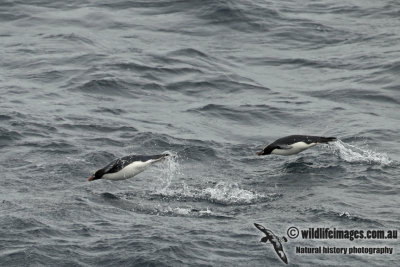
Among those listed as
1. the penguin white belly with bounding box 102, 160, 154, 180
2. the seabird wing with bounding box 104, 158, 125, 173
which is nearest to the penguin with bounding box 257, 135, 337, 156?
the penguin white belly with bounding box 102, 160, 154, 180

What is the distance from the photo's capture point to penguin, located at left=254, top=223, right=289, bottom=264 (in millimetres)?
13943

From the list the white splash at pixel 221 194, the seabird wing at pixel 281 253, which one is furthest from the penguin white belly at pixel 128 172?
the seabird wing at pixel 281 253

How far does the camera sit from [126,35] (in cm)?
3062

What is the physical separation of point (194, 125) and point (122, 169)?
5431 mm

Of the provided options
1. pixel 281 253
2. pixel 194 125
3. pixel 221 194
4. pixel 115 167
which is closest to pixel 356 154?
pixel 221 194

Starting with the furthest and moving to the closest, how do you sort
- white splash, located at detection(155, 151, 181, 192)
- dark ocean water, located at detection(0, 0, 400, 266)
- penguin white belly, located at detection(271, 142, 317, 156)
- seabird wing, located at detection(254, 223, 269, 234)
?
penguin white belly, located at detection(271, 142, 317, 156)
white splash, located at detection(155, 151, 181, 192)
seabird wing, located at detection(254, 223, 269, 234)
dark ocean water, located at detection(0, 0, 400, 266)

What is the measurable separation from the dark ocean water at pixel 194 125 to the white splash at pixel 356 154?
56 mm

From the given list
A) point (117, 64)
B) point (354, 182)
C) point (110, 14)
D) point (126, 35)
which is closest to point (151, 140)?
point (354, 182)

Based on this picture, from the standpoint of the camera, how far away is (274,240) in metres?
14.5

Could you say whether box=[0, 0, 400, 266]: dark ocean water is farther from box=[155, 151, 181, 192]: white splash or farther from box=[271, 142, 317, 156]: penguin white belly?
box=[271, 142, 317, 156]: penguin white belly

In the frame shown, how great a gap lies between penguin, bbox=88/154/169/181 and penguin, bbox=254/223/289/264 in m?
3.09

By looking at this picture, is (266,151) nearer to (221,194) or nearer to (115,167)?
(221,194)

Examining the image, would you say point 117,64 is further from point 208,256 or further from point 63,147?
point 208,256

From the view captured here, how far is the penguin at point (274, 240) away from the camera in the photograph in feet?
45.7
